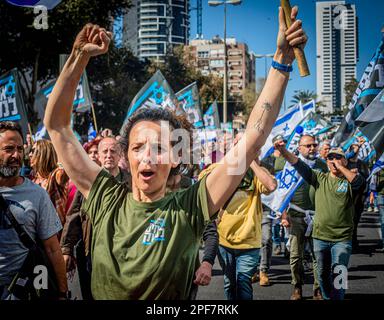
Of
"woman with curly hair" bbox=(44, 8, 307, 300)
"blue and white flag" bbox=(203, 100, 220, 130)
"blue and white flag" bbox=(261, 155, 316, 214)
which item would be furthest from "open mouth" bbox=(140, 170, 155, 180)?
"blue and white flag" bbox=(203, 100, 220, 130)

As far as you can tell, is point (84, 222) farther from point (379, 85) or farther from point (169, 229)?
point (379, 85)

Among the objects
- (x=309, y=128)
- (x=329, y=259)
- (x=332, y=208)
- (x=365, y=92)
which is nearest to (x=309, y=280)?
(x=329, y=259)

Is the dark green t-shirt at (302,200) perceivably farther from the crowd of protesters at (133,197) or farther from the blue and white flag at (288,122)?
the crowd of protesters at (133,197)

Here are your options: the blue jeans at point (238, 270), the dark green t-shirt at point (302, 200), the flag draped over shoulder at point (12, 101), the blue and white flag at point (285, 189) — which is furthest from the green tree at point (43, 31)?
the blue jeans at point (238, 270)

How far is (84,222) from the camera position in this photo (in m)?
4.47

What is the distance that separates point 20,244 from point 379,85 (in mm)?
2914

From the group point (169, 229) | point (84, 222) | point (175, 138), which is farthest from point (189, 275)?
point (84, 222)

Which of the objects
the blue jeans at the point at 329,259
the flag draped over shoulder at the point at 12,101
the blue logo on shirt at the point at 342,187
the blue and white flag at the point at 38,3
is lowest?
the blue jeans at the point at 329,259

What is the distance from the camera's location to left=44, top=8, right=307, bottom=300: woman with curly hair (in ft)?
7.77

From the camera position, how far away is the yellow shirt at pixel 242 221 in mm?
5215

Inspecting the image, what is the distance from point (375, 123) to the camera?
15.6 ft

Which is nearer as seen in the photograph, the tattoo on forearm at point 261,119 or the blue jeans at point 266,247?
the tattoo on forearm at point 261,119

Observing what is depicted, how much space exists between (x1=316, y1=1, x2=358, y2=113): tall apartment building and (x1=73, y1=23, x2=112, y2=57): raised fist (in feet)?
4.18

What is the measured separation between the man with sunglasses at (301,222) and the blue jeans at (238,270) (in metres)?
0.98
